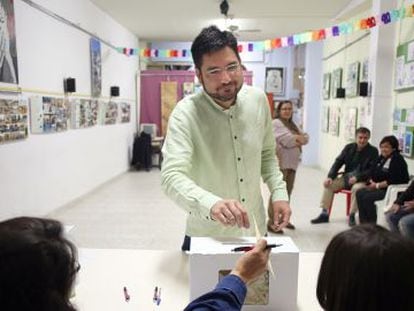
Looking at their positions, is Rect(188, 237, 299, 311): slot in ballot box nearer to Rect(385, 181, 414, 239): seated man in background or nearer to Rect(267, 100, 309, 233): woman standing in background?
Rect(385, 181, 414, 239): seated man in background

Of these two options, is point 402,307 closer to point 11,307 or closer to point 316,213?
point 11,307

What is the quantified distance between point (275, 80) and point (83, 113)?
6.20 m

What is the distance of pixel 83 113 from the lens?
230 inches

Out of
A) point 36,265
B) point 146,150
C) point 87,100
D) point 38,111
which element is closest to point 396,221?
point 36,265

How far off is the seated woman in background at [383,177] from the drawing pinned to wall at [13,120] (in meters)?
3.50

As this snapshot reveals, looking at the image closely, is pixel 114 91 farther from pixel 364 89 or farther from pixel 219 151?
pixel 219 151

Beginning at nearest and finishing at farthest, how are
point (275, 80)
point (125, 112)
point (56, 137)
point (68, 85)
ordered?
point (56, 137)
point (68, 85)
point (125, 112)
point (275, 80)

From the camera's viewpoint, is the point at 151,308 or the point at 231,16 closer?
the point at 151,308

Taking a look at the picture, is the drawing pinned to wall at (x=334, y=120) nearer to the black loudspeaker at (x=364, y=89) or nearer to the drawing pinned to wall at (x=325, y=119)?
the drawing pinned to wall at (x=325, y=119)

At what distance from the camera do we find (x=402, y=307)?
0.74 meters

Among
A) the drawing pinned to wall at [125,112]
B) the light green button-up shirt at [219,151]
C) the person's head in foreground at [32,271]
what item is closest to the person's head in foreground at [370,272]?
the person's head in foreground at [32,271]

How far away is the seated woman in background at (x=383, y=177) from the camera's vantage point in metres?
3.94

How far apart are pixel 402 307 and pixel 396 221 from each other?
2995 millimetres

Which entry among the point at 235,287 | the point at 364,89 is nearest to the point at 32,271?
the point at 235,287
